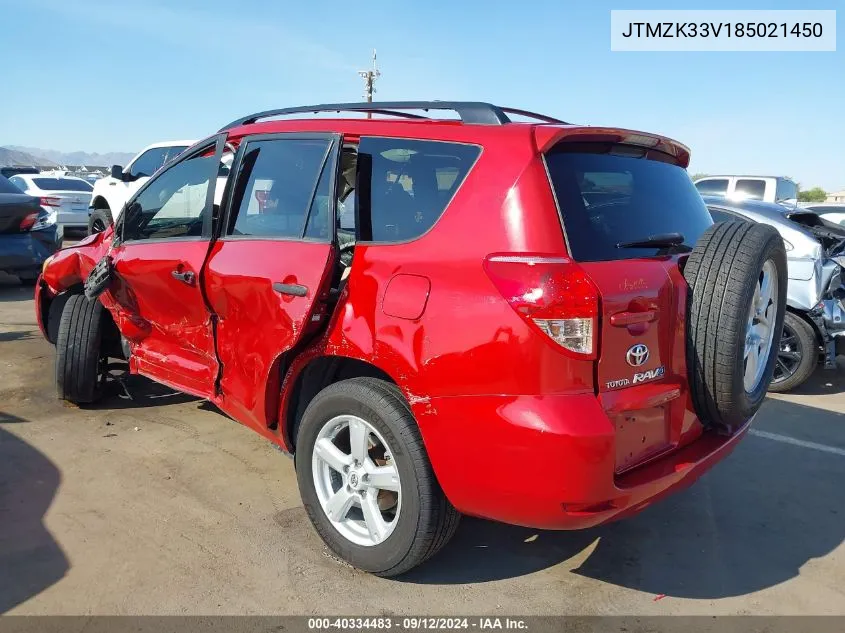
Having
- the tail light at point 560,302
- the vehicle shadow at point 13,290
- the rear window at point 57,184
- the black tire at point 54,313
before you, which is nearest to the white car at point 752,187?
the black tire at point 54,313

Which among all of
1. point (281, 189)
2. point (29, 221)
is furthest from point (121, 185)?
point (281, 189)

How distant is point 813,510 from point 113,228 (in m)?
4.37

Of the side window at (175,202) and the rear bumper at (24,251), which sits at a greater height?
the side window at (175,202)

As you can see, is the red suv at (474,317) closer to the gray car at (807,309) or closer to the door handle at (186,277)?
the door handle at (186,277)

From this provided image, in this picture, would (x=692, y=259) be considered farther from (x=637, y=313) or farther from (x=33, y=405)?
(x=33, y=405)

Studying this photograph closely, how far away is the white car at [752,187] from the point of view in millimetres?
13145

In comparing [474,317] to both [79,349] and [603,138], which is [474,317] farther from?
[79,349]

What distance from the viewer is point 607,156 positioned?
2.72 metres

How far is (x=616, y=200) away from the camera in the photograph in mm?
2666

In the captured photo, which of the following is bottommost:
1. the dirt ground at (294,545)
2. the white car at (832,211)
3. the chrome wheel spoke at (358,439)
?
the dirt ground at (294,545)

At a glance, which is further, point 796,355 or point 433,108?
point 796,355

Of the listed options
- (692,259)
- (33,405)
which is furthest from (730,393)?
(33,405)

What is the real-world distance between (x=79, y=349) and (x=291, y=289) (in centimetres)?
228

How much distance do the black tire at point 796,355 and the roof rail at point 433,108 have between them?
379 centimetres
